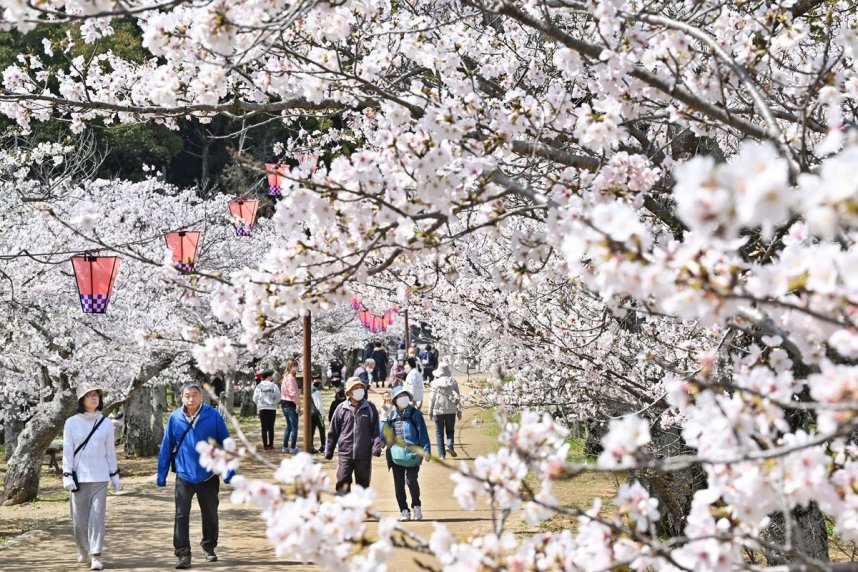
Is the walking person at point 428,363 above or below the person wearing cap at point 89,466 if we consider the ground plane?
above

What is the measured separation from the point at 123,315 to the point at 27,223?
6.44ft

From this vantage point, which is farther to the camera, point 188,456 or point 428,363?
point 428,363

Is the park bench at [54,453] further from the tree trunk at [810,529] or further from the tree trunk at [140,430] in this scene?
the tree trunk at [810,529]

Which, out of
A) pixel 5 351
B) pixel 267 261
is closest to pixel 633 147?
pixel 267 261

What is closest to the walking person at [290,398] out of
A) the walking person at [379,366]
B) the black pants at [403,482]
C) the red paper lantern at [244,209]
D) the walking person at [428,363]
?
the red paper lantern at [244,209]

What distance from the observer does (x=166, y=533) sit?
1039cm

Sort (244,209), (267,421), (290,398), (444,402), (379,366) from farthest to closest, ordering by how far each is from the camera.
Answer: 1. (379,366)
2. (267,421)
3. (290,398)
4. (444,402)
5. (244,209)

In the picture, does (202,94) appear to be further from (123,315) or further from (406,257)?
(123,315)

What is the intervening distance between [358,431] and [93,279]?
9.57ft

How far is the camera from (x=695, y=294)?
201cm

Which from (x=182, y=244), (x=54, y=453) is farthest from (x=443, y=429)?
(x=54, y=453)

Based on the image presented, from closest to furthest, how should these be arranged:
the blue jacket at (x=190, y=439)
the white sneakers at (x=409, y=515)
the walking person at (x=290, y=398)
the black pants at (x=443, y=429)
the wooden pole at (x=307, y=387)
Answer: the wooden pole at (x=307, y=387) < the blue jacket at (x=190, y=439) < the white sneakers at (x=409, y=515) < the black pants at (x=443, y=429) < the walking person at (x=290, y=398)

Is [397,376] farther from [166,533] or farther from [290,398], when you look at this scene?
[166,533]

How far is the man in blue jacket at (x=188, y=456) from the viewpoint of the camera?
319 inches
